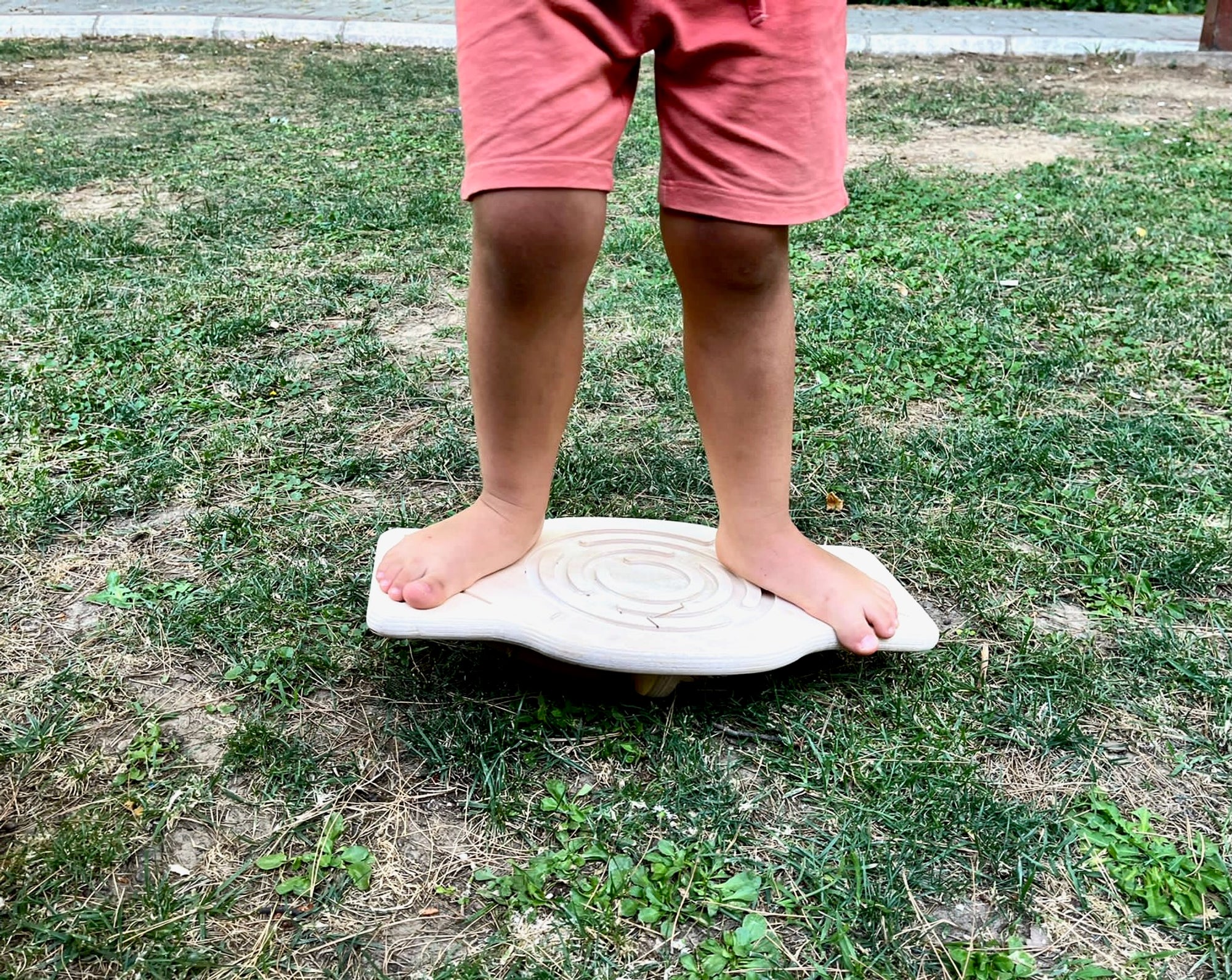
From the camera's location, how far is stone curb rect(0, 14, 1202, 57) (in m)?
7.39

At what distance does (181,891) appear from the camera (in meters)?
1.20

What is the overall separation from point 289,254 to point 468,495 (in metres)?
1.58

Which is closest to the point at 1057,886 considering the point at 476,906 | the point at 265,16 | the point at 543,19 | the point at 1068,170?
the point at 476,906

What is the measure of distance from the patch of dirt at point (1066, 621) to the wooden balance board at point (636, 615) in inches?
10.6

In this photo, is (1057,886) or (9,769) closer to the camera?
(1057,886)

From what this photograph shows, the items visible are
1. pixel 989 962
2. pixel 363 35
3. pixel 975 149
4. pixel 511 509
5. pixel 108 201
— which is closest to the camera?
pixel 989 962

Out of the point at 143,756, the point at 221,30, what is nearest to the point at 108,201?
the point at 143,756

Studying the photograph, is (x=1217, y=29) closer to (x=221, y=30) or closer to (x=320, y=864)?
(x=221, y=30)

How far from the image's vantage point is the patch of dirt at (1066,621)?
1.69 metres

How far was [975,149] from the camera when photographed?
15.5 ft

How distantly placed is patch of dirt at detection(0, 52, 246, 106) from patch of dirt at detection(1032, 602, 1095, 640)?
5395 mm

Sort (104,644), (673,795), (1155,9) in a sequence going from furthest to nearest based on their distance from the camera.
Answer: (1155,9) < (104,644) < (673,795)

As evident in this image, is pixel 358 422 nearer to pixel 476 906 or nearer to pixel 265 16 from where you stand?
pixel 476 906

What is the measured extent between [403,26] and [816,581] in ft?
23.2
